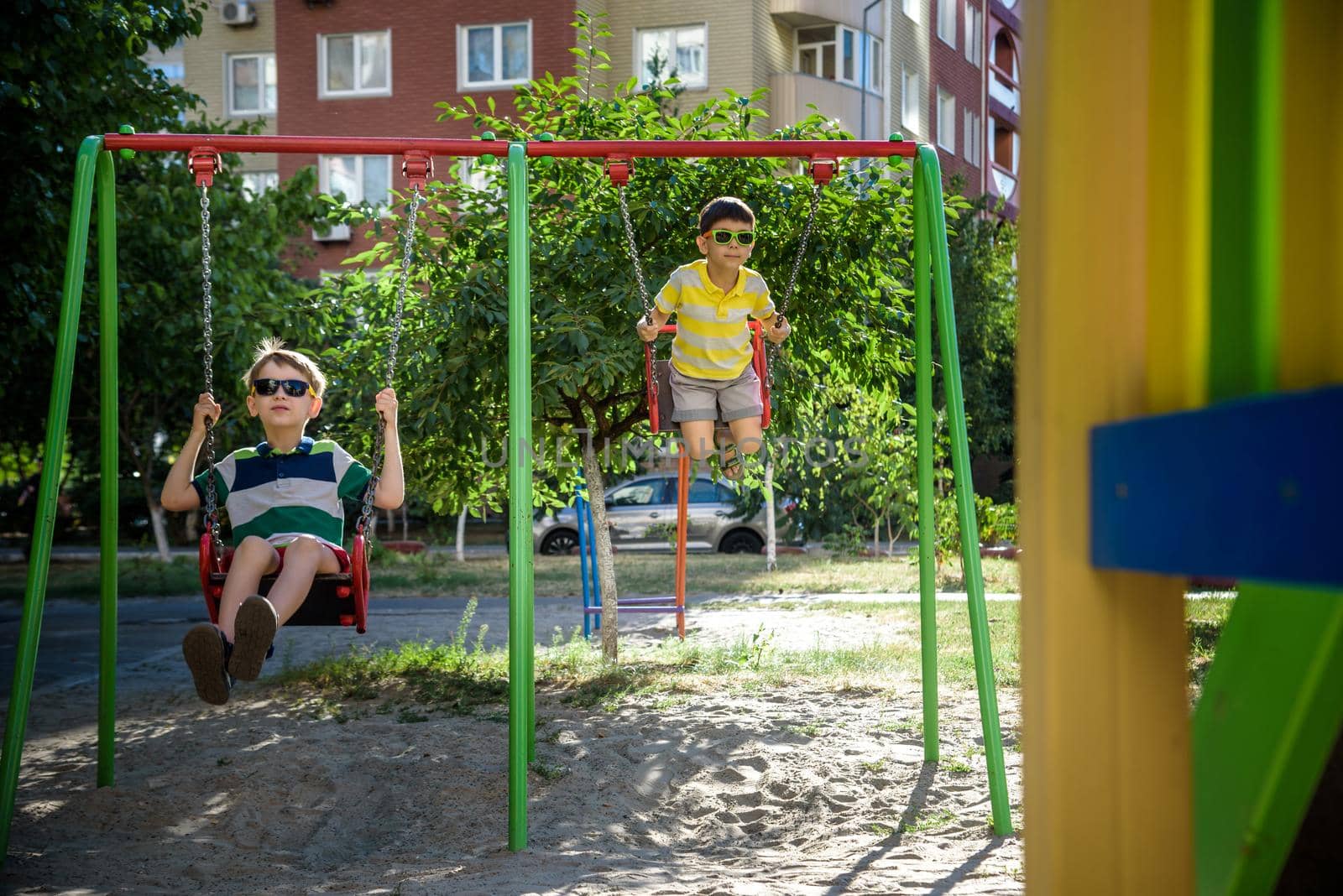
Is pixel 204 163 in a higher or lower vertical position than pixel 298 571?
higher

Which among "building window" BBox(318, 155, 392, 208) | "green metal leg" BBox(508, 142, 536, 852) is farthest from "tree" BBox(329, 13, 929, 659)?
"building window" BBox(318, 155, 392, 208)

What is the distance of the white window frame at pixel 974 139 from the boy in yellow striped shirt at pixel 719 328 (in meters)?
22.5

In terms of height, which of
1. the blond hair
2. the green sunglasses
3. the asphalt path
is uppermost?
the green sunglasses

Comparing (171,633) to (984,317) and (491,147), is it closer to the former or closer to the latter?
(491,147)

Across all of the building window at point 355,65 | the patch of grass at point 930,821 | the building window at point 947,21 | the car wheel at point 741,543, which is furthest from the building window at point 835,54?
the patch of grass at point 930,821

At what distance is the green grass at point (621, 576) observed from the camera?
11844 millimetres

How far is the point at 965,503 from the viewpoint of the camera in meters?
4.23

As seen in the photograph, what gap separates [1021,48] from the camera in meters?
1.40

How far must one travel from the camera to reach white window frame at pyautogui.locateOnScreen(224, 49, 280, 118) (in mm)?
22953

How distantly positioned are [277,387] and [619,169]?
1.59 m

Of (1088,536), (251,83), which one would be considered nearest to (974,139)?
(251,83)

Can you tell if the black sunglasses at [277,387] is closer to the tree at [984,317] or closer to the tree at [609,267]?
the tree at [609,267]

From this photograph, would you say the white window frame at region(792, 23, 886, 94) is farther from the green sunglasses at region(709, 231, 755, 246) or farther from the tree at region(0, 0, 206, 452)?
the green sunglasses at region(709, 231, 755, 246)

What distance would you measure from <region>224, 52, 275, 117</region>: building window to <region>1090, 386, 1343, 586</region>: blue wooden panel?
2411 centimetres
